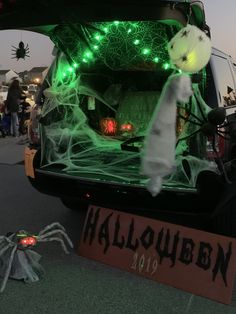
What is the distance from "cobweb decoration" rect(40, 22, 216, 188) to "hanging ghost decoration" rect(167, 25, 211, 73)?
814mm

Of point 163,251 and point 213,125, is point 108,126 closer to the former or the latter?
point 213,125

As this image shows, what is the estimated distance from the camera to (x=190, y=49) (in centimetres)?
301

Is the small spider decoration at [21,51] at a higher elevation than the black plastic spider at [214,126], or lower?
higher

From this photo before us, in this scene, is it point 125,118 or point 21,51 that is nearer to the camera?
point 21,51

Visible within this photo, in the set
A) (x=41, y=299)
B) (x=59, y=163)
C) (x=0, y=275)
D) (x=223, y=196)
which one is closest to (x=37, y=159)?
(x=59, y=163)

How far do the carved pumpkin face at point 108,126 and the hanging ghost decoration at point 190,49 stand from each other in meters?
2.38

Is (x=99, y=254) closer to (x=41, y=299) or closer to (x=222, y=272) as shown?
(x=41, y=299)

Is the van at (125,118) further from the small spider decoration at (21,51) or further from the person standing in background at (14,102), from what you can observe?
the person standing in background at (14,102)

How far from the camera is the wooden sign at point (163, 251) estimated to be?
3.41m

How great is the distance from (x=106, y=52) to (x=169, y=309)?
262cm

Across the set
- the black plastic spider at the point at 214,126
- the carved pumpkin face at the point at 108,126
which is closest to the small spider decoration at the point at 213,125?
the black plastic spider at the point at 214,126

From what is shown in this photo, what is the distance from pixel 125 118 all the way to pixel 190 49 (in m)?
2.57

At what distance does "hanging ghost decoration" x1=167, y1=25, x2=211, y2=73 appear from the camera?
3.01 meters

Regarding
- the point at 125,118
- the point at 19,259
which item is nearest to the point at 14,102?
the point at 125,118
